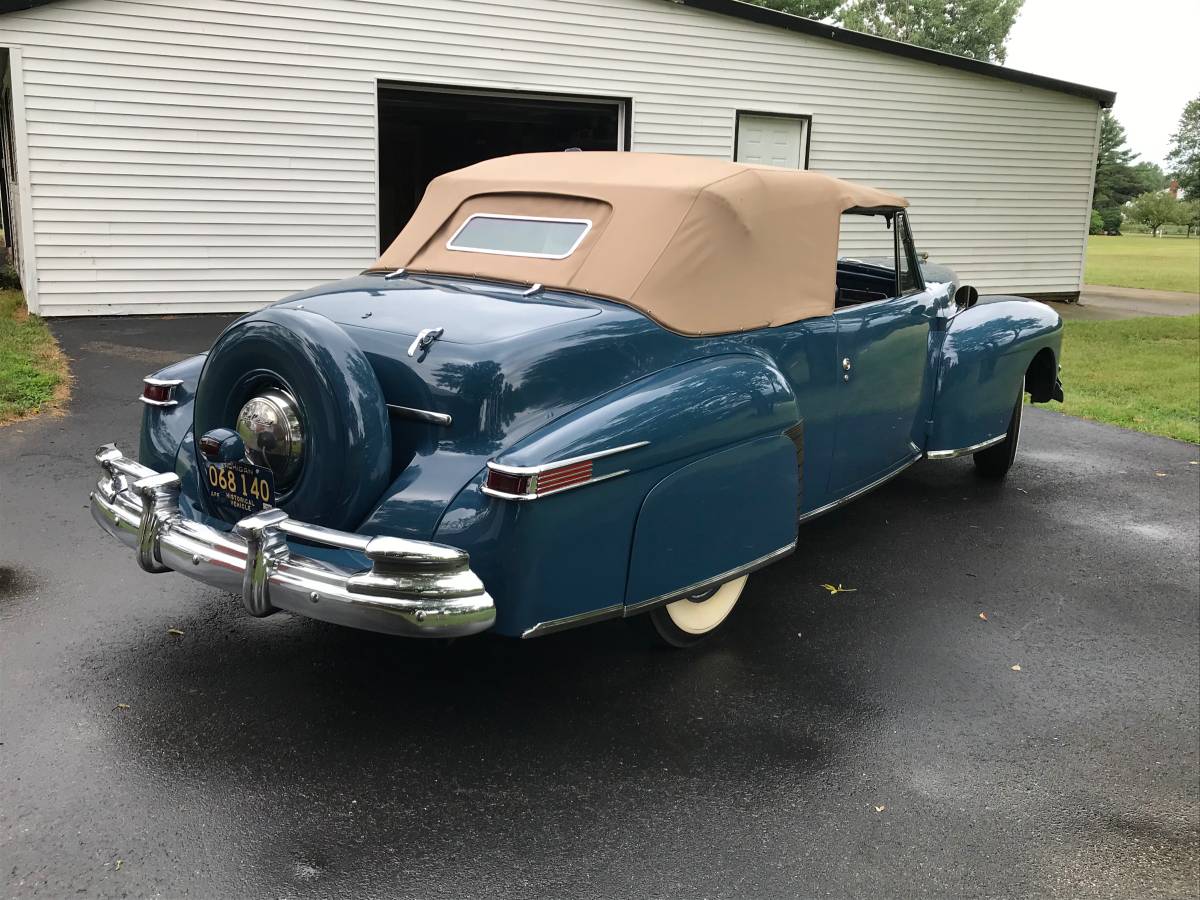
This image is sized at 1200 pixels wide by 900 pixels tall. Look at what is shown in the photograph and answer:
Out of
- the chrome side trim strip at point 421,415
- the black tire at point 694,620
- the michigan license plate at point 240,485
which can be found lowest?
the black tire at point 694,620

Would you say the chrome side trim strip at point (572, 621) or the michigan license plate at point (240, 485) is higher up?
the michigan license plate at point (240, 485)

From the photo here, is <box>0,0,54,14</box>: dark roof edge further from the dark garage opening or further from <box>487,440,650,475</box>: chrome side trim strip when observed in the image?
<box>487,440,650,475</box>: chrome side trim strip

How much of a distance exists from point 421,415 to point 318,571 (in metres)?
0.60

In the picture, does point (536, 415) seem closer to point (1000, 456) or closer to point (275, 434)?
point (275, 434)

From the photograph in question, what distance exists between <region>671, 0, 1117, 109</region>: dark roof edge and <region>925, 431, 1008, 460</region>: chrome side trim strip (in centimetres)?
854

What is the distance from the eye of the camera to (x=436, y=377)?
3.11 meters

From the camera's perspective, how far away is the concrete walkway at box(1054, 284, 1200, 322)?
15375mm

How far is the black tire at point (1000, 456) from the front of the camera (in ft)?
19.8

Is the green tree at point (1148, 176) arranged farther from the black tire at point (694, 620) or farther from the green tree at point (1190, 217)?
the black tire at point (694, 620)

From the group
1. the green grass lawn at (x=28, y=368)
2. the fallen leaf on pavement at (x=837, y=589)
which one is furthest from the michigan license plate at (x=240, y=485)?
the green grass lawn at (x=28, y=368)

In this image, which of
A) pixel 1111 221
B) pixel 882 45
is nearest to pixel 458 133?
pixel 882 45

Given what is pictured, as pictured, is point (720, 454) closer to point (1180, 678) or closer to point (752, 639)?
point (752, 639)

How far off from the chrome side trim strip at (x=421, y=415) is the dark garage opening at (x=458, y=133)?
10.4 metres

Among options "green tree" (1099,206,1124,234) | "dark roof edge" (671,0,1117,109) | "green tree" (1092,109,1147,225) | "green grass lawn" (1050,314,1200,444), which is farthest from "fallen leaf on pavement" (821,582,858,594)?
"green tree" (1092,109,1147,225)
